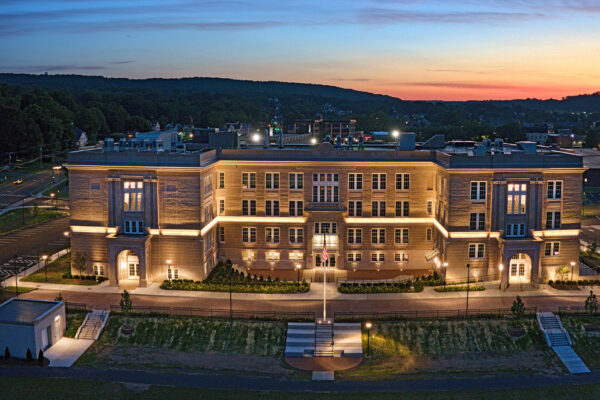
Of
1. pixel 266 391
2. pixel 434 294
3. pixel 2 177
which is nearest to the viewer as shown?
pixel 266 391

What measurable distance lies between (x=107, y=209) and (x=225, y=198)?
38.9ft

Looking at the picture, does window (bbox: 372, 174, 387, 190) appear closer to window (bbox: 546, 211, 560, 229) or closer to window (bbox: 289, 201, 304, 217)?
window (bbox: 289, 201, 304, 217)

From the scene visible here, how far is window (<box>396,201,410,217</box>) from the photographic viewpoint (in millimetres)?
65250

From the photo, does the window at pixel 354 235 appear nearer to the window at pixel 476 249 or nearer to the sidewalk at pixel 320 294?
the sidewalk at pixel 320 294

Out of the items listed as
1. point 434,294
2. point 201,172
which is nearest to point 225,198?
point 201,172

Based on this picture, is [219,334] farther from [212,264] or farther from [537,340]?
[537,340]

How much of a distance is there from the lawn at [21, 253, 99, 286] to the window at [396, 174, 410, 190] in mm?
31377

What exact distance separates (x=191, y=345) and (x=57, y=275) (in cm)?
2157

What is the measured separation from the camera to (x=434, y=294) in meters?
57.6

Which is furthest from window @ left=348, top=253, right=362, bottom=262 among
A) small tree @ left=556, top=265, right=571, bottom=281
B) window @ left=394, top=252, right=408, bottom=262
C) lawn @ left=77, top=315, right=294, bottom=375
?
small tree @ left=556, top=265, right=571, bottom=281

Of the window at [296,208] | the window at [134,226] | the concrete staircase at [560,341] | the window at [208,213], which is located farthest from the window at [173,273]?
the concrete staircase at [560,341]

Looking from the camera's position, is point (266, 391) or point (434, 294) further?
point (434, 294)

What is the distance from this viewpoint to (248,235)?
6600 centimetres

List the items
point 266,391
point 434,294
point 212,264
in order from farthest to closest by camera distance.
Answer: point 212,264
point 434,294
point 266,391
